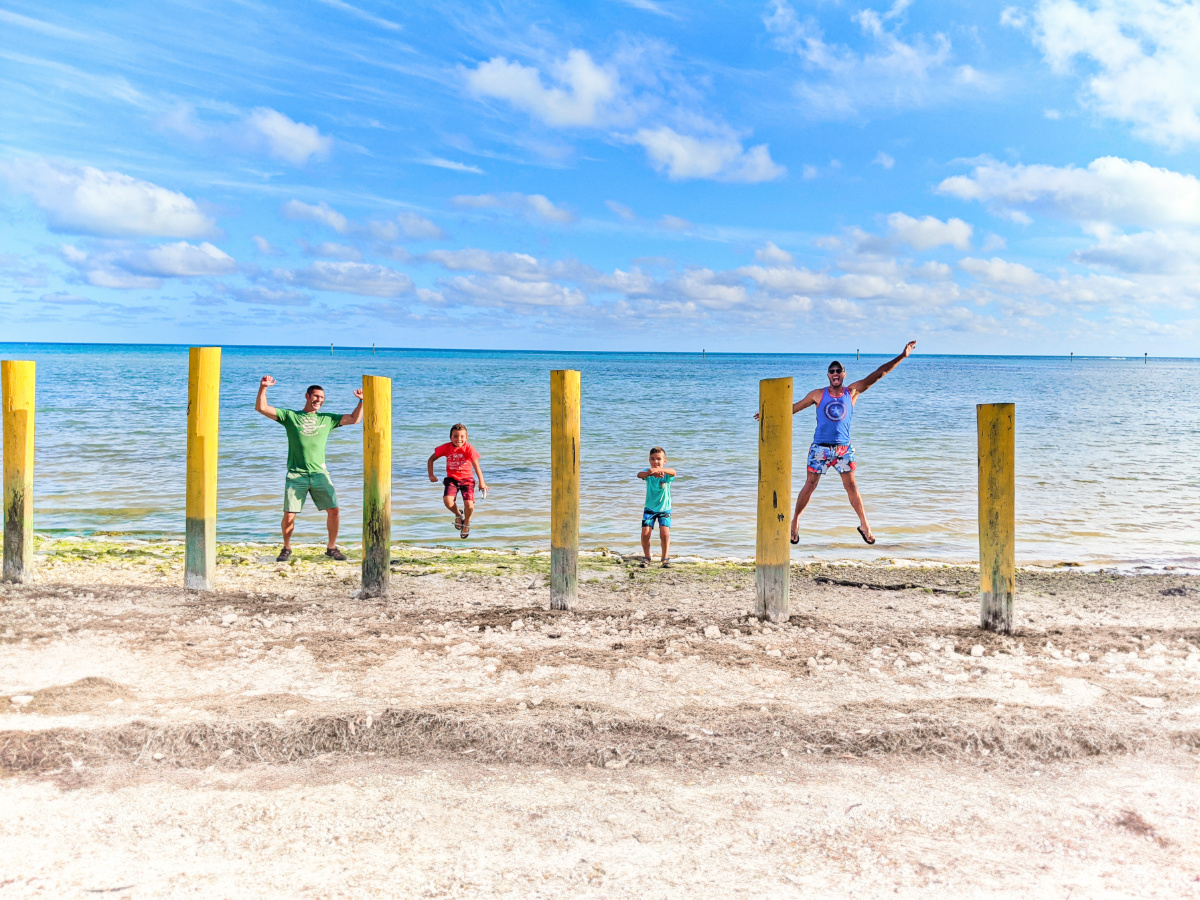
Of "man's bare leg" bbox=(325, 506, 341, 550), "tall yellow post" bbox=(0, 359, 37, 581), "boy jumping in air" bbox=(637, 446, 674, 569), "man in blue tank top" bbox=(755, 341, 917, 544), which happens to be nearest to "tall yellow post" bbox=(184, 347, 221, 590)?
"tall yellow post" bbox=(0, 359, 37, 581)

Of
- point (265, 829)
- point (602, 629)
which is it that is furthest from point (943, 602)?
point (265, 829)

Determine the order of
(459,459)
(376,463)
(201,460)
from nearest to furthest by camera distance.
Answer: (376,463)
(201,460)
(459,459)

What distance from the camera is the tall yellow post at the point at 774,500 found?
5.89 meters

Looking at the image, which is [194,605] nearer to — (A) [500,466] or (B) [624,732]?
(B) [624,732]

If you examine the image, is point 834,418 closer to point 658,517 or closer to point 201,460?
point 658,517

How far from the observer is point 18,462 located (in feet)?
22.9

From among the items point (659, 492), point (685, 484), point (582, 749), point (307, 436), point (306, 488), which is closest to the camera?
point (582, 749)

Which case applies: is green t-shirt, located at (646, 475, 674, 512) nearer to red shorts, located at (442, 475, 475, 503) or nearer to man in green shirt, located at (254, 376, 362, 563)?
red shorts, located at (442, 475, 475, 503)

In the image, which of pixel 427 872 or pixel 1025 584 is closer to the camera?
pixel 427 872

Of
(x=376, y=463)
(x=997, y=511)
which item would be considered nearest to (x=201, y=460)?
(x=376, y=463)

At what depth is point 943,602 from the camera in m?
7.21

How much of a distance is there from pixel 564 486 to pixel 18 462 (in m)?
4.50

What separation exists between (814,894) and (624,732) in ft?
4.72

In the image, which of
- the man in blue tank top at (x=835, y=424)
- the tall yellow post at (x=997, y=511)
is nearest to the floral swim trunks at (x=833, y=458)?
the man in blue tank top at (x=835, y=424)
